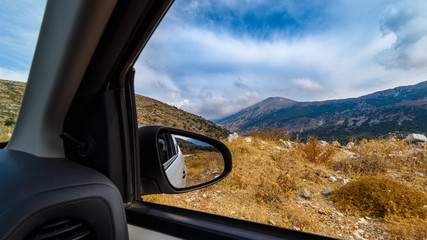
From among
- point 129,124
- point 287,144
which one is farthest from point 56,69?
point 287,144

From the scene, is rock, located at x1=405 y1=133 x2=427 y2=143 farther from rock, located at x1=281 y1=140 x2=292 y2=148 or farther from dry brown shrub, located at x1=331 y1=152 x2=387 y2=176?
rock, located at x1=281 y1=140 x2=292 y2=148

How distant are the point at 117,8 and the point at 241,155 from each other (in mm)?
5521

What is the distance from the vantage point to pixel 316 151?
546 centimetres

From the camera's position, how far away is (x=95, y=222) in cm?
79

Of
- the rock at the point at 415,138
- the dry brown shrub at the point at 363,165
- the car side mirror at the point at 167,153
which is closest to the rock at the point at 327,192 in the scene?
the dry brown shrub at the point at 363,165

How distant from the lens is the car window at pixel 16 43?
1004mm

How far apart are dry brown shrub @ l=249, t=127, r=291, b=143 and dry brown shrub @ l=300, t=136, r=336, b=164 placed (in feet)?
4.80

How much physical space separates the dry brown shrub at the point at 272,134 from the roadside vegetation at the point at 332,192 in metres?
1.37

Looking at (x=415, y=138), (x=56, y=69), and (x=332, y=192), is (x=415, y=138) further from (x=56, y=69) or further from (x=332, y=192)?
(x=56, y=69)

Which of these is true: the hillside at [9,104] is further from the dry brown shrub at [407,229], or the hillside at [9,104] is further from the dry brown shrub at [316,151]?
the dry brown shrub at [316,151]

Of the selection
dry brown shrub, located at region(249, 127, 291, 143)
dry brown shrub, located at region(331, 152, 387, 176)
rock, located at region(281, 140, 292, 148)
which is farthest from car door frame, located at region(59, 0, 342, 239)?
dry brown shrub, located at region(249, 127, 291, 143)

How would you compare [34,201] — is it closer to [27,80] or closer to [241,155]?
[27,80]

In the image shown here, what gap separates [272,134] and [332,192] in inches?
168

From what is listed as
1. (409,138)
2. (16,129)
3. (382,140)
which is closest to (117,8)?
Result: (16,129)
